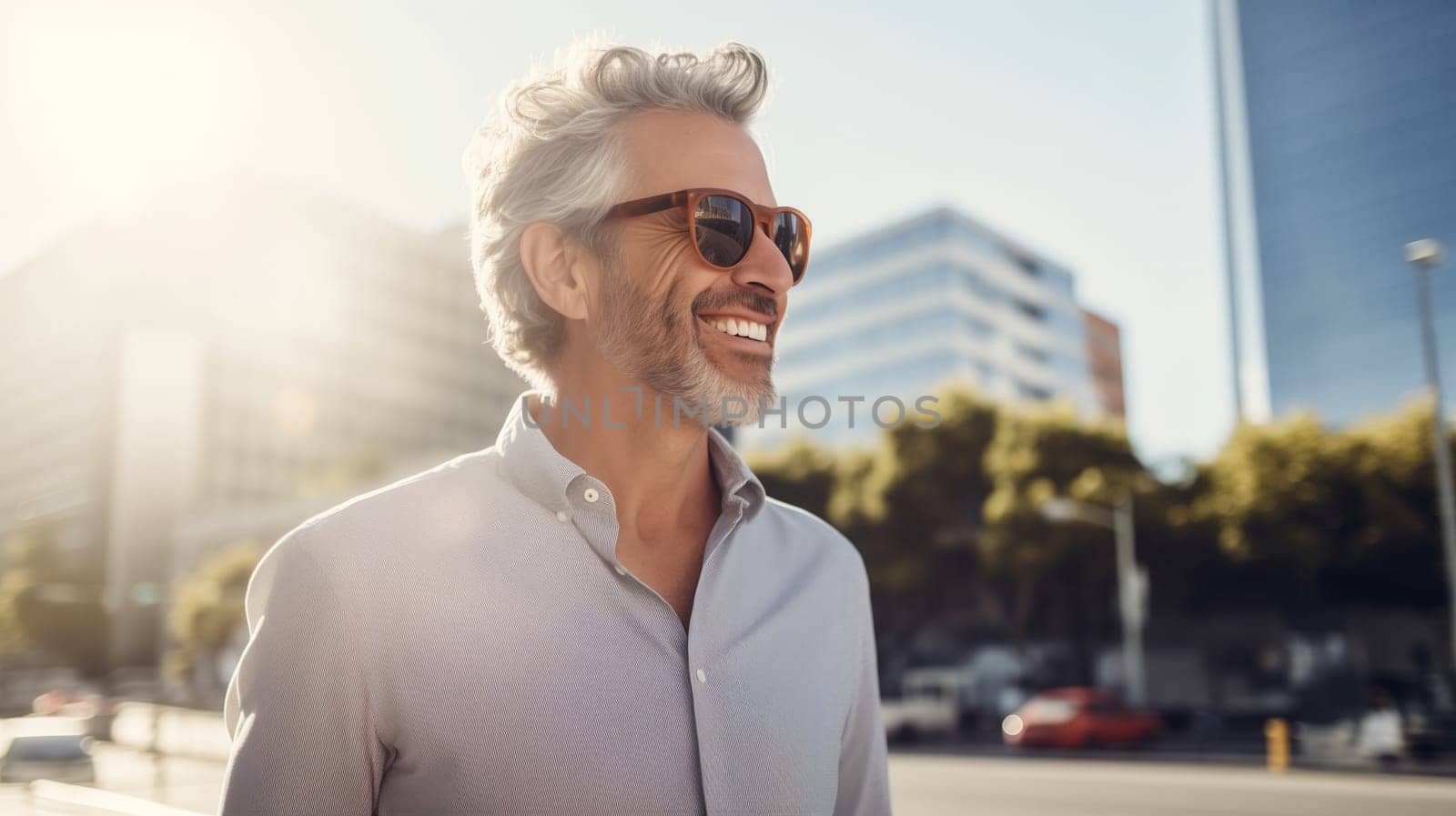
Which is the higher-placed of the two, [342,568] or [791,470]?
[791,470]

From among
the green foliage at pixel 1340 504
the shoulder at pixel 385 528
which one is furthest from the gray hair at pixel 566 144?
the green foliage at pixel 1340 504

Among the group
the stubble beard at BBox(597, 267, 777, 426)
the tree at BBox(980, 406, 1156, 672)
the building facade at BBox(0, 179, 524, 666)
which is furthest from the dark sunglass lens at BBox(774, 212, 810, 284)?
the building facade at BBox(0, 179, 524, 666)

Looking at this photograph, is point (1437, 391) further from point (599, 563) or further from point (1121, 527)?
point (599, 563)

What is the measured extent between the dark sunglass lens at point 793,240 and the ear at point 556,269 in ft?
1.32

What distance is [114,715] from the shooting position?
28.5 metres

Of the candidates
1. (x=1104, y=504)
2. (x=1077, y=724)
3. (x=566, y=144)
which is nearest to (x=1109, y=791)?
(x=1077, y=724)

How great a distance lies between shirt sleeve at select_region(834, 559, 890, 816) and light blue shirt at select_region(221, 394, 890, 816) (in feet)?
0.50

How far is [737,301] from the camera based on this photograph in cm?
204

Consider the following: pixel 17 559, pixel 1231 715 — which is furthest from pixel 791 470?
pixel 17 559

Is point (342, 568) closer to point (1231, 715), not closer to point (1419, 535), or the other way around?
point (1419, 535)

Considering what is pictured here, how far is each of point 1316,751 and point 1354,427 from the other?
11.5m

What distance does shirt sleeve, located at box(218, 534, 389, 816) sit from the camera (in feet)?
5.14

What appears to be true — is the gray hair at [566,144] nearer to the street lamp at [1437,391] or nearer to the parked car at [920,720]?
the street lamp at [1437,391]

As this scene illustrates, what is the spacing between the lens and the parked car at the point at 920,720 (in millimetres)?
30188
